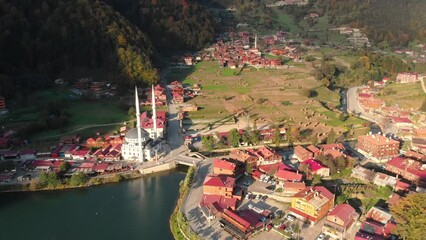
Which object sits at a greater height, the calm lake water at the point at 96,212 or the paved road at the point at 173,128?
the paved road at the point at 173,128

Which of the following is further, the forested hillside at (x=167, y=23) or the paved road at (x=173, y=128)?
the forested hillside at (x=167, y=23)

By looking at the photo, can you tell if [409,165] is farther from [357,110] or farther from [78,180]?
[78,180]

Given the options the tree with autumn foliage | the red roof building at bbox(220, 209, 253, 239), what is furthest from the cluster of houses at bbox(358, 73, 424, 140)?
the red roof building at bbox(220, 209, 253, 239)

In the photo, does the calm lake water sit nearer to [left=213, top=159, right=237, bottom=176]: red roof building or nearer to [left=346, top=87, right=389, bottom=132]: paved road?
[left=213, top=159, right=237, bottom=176]: red roof building

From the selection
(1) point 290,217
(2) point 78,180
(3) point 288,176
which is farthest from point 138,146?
(1) point 290,217

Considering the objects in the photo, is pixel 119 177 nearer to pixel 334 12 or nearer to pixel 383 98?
pixel 383 98

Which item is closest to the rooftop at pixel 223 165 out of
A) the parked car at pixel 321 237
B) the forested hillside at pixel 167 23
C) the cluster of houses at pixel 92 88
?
the parked car at pixel 321 237

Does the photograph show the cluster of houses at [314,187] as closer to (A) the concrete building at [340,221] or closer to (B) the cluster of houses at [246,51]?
(A) the concrete building at [340,221]
